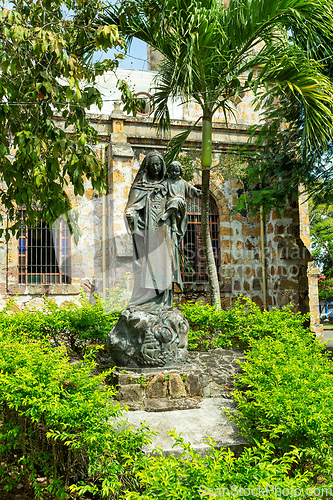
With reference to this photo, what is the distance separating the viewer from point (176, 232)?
239 inches

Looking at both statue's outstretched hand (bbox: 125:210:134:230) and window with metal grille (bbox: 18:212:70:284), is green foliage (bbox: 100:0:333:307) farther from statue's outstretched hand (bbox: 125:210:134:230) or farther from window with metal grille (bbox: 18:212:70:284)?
window with metal grille (bbox: 18:212:70:284)

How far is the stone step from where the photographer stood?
3.80 m

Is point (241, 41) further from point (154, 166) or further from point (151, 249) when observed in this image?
point (151, 249)

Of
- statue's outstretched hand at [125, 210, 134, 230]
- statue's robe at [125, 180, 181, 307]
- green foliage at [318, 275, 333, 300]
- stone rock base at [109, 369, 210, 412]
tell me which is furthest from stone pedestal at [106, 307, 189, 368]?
green foliage at [318, 275, 333, 300]

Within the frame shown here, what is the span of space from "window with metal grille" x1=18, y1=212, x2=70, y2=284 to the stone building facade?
0.24ft

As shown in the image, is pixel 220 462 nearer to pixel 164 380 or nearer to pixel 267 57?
pixel 164 380

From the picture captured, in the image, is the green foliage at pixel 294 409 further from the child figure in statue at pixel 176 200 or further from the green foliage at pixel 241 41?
the green foliage at pixel 241 41

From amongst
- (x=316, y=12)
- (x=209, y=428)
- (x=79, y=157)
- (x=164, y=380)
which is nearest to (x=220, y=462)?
(x=209, y=428)

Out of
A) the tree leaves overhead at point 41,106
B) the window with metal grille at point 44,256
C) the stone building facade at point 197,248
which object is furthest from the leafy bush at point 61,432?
the window with metal grille at point 44,256

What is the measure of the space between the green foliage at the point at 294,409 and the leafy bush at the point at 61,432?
0.88m

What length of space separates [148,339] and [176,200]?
1.79 metres

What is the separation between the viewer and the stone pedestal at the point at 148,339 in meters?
5.23

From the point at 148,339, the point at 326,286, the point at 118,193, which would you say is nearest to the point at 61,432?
the point at 148,339

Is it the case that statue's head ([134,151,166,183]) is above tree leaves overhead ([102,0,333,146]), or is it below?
below
